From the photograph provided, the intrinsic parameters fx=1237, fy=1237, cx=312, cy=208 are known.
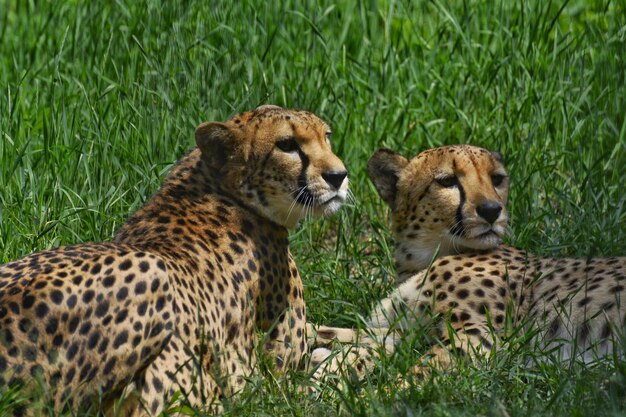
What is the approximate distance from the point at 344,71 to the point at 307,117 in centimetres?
191

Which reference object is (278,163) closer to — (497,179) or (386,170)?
(386,170)

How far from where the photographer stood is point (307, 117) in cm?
454

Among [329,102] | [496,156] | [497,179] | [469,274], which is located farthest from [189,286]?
[329,102]

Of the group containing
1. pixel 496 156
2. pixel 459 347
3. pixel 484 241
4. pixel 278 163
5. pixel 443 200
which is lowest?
pixel 459 347

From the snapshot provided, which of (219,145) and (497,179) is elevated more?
(219,145)

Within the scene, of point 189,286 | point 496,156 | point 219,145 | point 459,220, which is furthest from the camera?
point 496,156

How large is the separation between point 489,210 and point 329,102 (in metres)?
1.51

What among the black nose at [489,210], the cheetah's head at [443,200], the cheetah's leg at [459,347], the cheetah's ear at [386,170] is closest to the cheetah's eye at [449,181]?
the cheetah's head at [443,200]

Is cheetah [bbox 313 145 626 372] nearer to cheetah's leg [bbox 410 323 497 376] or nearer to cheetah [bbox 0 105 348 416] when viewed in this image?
cheetah's leg [bbox 410 323 497 376]

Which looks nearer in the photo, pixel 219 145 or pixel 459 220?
pixel 219 145

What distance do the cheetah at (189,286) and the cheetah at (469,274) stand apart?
1.48ft

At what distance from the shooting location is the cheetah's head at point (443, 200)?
499cm

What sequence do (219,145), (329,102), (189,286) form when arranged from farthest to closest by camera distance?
1. (329,102)
2. (219,145)
3. (189,286)

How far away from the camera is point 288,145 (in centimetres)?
443
